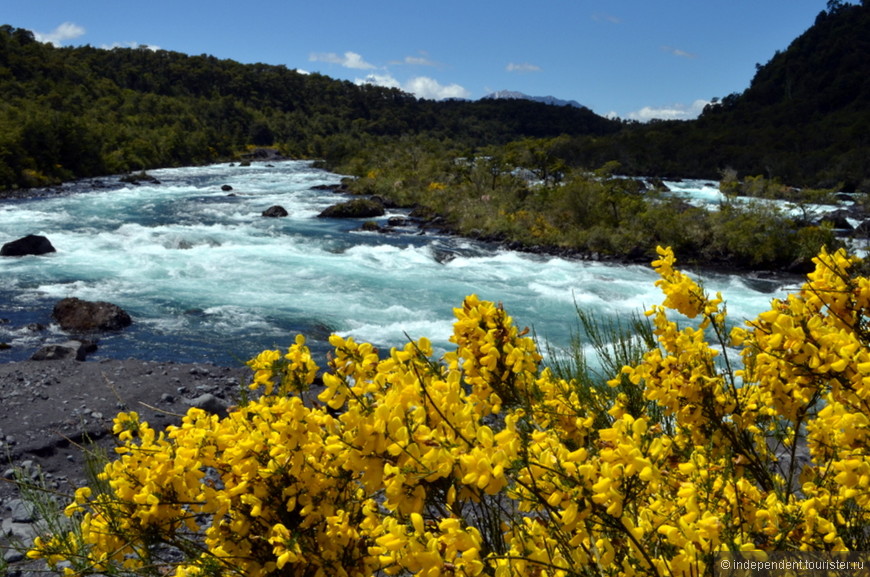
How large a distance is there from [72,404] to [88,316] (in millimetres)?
3383

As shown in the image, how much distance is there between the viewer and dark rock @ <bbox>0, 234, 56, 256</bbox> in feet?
42.3

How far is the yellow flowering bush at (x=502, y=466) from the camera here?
4.05ft

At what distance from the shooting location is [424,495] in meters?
1.27

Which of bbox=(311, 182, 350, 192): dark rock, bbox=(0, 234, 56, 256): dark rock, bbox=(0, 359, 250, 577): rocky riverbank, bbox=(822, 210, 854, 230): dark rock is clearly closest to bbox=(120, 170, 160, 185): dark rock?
bbox=(311, 182, 350, 192): dark rock

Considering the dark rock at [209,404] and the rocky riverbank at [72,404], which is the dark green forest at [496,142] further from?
the rocky riverbank at [72,404]

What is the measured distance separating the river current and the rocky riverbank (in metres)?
0.67

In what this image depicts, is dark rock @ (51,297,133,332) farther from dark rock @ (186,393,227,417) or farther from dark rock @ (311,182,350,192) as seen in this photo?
dark rock @ (311,182,350,192)

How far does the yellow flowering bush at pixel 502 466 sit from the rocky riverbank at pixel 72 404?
269 centimetres

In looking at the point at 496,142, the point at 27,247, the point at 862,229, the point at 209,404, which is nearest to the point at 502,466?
the point at 209,404

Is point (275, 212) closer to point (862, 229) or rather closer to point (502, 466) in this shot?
point (862, 229)

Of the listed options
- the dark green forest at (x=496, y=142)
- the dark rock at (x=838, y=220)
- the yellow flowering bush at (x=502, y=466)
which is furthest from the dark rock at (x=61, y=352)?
the dark rock at (x=838, y=220)

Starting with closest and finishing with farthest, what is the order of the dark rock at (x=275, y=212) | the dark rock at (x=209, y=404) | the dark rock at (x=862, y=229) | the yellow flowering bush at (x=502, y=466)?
the yellow flowering bush at (x=502, y=466)
the dark rock at (x=209, y=404)
the dark rock at (x=862, y=229)
the dark rock at (x=275, y=212)

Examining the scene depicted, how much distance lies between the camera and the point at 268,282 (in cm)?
1198

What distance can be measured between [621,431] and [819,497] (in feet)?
3.18
